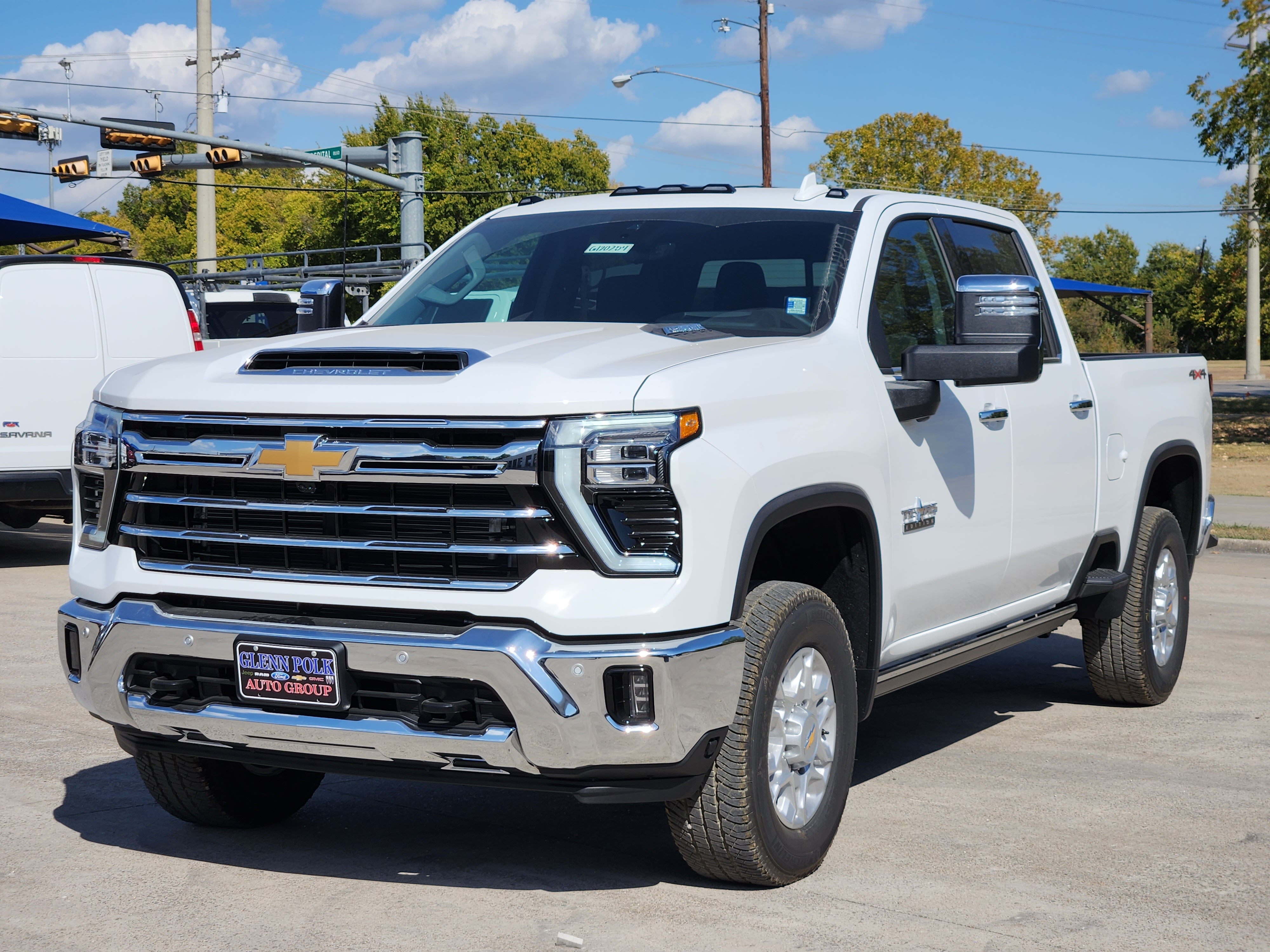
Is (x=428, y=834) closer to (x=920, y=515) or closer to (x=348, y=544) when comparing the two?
(x=348, y=544)

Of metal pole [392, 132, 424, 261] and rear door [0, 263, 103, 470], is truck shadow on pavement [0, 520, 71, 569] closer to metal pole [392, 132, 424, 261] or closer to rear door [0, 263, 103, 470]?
rear door [0, 263, 103, 470]

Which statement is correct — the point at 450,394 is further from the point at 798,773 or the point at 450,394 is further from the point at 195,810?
the point at 195,810

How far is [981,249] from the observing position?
614cm

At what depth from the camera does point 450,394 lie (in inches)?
151

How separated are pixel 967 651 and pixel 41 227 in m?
17.4

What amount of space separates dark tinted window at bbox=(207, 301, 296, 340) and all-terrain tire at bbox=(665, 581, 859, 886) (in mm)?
16672

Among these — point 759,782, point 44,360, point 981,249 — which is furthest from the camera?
point 44,360

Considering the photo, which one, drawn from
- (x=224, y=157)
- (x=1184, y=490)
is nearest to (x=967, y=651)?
(x=1184, y=490)

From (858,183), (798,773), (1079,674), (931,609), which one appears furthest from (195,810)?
(858,183)

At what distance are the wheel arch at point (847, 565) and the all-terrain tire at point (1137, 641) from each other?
8.14 feet

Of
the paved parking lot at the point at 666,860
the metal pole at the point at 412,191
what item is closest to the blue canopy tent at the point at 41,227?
the metal pole at the point at 412,191

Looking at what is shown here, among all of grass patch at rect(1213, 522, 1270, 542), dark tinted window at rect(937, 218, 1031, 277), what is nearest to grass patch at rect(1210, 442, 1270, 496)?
grass patch at rect(1213, 522, 1270, 542)

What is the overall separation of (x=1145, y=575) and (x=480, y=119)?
231 feet

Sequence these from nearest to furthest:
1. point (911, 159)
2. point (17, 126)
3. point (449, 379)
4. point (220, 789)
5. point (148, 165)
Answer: point (449, 379) → point (220, 789) → point (148, 165) → point (17, 126) → point (911, 159)
